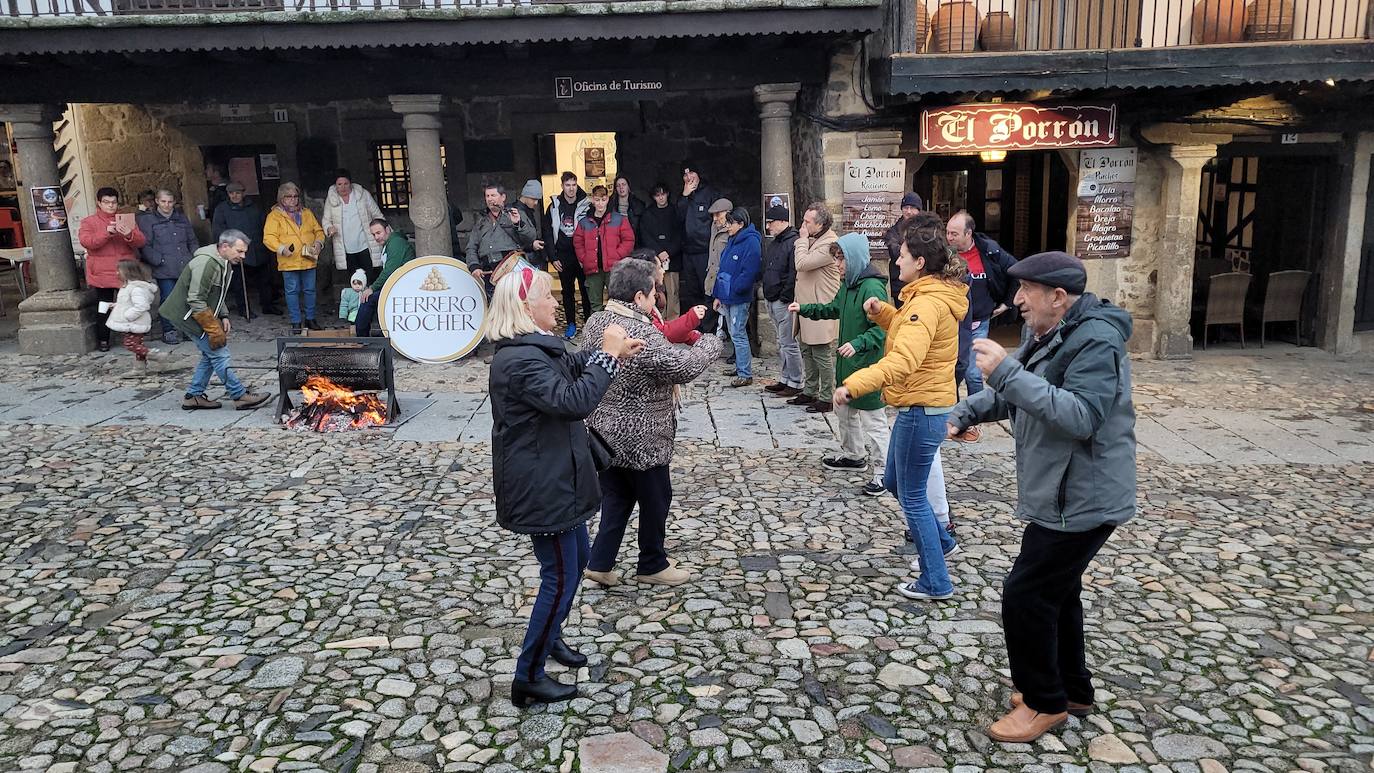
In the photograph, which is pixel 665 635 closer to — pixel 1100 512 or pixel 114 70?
pixel 1100 512

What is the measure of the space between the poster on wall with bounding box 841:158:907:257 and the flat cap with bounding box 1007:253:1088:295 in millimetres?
7315

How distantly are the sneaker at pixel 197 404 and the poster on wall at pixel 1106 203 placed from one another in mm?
8969

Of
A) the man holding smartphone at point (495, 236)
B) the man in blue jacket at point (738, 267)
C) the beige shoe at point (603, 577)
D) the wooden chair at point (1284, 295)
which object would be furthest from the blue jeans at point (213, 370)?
the wooden chair at point (1284, 295)

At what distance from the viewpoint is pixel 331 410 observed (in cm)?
873

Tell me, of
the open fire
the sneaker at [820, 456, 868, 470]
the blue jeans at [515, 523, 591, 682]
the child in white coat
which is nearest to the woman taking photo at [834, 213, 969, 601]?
the blue jeans at [515, 523, 591, 682]

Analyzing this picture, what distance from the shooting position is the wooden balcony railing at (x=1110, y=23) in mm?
10359

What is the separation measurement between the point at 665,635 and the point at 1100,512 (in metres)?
2.11

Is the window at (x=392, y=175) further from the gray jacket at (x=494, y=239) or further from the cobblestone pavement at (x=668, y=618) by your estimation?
the cobblestone pavement at (x=668, y=618)

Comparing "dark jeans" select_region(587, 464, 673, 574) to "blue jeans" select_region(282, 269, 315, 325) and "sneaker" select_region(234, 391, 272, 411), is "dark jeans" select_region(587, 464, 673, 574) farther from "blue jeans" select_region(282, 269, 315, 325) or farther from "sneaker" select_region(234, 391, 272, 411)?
"blue jeans" select_region(282, 269, 315, 325)

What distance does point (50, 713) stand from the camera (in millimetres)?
4254

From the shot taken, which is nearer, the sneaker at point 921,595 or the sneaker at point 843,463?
the sneaker at point 921,595

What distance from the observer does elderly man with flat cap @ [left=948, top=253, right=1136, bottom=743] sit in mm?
3586

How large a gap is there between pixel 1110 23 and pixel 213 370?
9615 mm

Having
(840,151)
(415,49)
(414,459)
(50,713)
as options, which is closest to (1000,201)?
(840,151)
